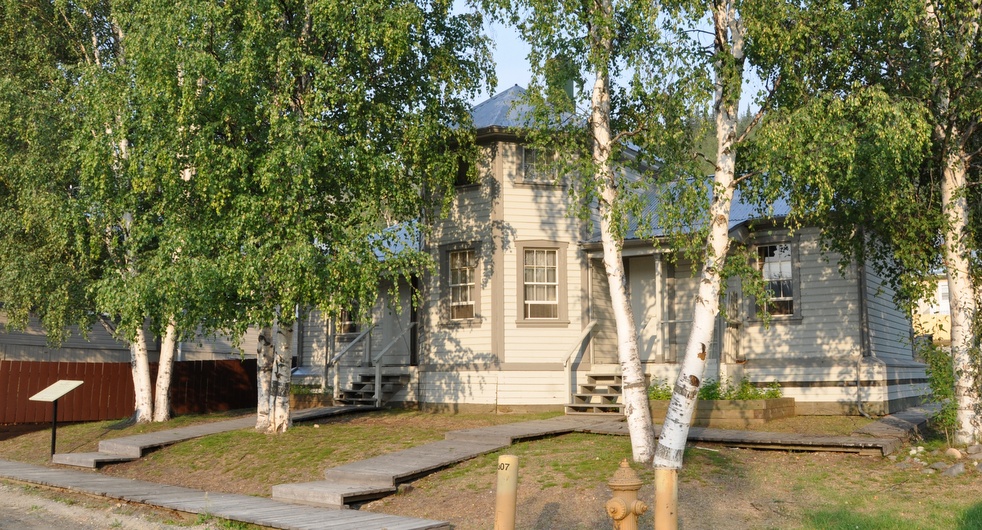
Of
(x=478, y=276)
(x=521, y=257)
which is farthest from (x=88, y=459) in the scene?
(x=521, y=257)

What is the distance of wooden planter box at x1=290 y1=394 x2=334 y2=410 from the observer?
77.9ft

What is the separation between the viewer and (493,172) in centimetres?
2092

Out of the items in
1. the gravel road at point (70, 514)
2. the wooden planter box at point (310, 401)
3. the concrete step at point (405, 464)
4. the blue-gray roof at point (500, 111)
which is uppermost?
the blue-gray roof at point (500, 111)

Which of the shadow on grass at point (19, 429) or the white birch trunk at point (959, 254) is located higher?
the white birch trunk at point (959, 254)

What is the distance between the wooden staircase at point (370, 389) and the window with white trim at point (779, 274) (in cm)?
882

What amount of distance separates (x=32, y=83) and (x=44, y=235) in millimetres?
3798

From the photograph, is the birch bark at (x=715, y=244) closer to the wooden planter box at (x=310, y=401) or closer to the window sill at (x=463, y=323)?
Result: the window sill at (x=463, y=323)

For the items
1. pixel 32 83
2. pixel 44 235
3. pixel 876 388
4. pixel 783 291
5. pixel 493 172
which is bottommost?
pixel 876 388

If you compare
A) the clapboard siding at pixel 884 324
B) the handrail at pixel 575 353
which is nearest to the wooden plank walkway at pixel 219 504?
the handrail at pixel 575 353

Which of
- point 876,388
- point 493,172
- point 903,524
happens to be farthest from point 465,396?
point 903,524

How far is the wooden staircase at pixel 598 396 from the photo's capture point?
765 inches

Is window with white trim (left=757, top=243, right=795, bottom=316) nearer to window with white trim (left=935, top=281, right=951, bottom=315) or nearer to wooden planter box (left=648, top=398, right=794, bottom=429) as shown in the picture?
wooden planter box (left=648, top=398, right=794, bottom=429)

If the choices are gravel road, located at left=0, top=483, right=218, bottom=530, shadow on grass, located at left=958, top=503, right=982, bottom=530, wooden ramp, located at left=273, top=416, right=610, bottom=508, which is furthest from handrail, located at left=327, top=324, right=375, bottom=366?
shadow on grass, located at left=958, top=503, right=982, bottom=530

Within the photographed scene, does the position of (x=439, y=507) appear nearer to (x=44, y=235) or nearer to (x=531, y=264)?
(x=531, y=264)
